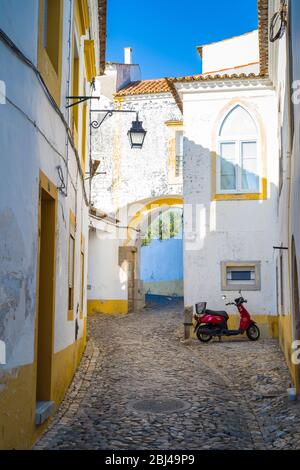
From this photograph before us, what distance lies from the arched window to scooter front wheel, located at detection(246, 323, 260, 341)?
127 inches

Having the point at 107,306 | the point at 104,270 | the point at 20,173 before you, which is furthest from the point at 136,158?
the point at 20,173

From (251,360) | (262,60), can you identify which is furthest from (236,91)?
(251,360)

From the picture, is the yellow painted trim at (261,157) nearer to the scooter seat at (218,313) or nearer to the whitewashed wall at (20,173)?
the scooter seat at (218,313)

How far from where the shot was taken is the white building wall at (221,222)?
42.2 feet

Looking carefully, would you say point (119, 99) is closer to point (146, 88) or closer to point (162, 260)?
point (146, 88)

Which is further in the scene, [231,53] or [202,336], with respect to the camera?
[231,53]

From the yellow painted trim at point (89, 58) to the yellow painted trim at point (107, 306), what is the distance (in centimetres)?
918

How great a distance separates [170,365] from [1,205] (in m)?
6.21

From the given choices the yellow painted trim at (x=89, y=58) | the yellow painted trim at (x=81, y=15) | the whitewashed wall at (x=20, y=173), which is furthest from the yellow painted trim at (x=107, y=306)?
the whitewashed wall at (x=20, y=173)

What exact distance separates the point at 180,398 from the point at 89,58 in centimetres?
689

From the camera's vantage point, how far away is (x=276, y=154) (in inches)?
511

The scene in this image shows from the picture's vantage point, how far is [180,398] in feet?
23.1

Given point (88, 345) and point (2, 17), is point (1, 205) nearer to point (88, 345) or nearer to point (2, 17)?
point (2, 17)

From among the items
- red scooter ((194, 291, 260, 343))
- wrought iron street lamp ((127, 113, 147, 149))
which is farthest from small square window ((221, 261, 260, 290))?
wrought iron street lamp ((127, 113, 147, 149))
